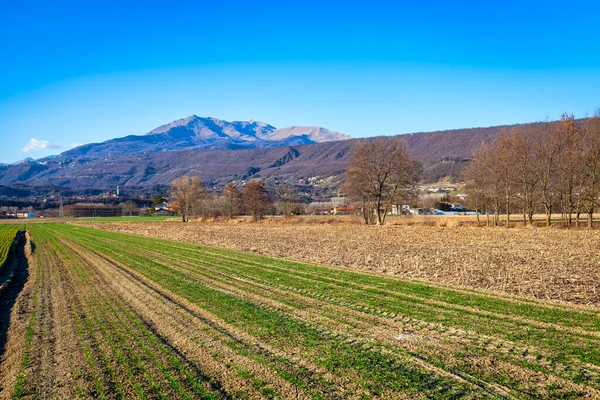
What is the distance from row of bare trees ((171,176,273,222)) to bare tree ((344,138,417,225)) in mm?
27663

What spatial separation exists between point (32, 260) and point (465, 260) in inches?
1187

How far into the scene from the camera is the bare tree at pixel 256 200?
85.2m

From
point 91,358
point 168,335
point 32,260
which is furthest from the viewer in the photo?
point 32,260

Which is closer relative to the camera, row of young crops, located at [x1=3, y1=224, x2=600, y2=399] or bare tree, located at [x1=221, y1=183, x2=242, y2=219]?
row of young crops, located at [x1=3, y1=224, x2=600, y2=399]

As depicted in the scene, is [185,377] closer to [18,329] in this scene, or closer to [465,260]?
[18,329]

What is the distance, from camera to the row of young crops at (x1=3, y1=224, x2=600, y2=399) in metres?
8.28

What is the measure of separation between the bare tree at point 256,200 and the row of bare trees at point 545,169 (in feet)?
137

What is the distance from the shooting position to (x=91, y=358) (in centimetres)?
1020

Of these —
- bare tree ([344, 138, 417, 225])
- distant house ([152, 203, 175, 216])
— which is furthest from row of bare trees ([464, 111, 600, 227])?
distant house ([152, 203, 175, 216])


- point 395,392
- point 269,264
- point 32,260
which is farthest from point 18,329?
point 32,260

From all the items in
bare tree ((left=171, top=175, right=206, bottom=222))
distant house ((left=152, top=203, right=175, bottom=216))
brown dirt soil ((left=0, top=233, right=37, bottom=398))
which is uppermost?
bare tree ((left=171, top=175, right=206, bottom=222))

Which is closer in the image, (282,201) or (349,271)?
(349,271)

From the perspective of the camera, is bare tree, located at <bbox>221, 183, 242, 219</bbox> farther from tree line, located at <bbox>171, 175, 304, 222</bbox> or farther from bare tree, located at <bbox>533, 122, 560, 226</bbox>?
bare tree, located at <bbox>533, 122, 560, 226</bbox>

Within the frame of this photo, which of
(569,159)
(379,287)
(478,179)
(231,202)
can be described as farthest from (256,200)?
(379,287)
